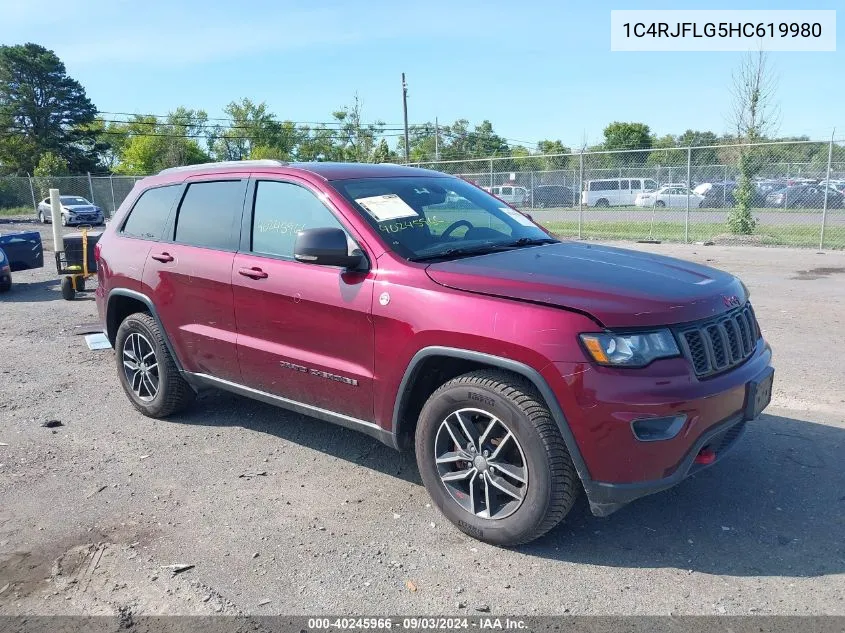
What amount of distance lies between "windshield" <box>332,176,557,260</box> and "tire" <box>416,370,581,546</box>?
840 mm

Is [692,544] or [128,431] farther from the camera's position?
[128,431]

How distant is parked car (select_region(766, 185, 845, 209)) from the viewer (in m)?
17.5

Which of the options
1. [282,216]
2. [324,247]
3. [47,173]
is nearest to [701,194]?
[282,216]

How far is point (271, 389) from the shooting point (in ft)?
14.0

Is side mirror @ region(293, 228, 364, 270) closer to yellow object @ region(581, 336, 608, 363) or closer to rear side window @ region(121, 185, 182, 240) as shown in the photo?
yellow object @ region(581, 336, 608, 363)

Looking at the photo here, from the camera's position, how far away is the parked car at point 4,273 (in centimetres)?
1121

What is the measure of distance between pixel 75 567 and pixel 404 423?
171 centimetres

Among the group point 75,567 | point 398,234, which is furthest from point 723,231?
point 75,567

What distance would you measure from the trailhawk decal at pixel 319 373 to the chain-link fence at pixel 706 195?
13.7m

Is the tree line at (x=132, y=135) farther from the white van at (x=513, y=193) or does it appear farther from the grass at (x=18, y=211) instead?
the white van at (x=513, y=193)

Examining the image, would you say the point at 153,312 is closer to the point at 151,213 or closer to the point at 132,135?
the point at 151,213

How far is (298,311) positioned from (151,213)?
6.55ft

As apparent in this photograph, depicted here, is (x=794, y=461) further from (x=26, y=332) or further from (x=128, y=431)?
(x=26, y=332)

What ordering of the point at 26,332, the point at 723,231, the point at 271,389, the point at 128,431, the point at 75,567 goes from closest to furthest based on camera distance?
the point at 75,567 → the point at 271,389 → the point at 128,431 → the point at 26,332 → the point at 723,231
